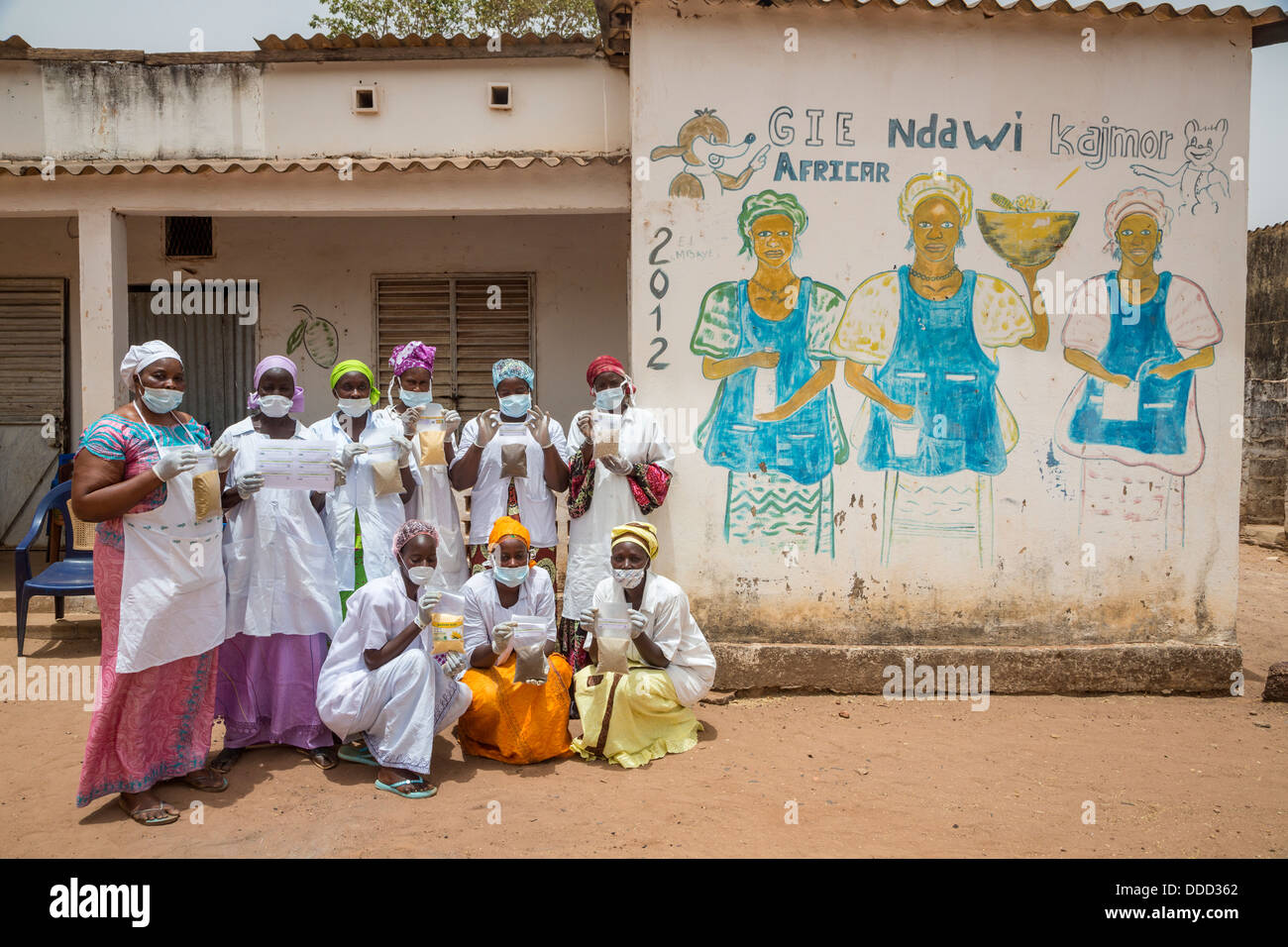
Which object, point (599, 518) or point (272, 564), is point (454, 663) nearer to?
point (272, 564)

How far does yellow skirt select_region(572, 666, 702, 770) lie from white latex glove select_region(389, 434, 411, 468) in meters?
1.46

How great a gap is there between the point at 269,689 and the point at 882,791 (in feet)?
9.97

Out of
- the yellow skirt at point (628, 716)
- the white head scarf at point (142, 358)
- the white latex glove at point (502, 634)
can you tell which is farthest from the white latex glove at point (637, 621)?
the white head scarf at point (142, 358)

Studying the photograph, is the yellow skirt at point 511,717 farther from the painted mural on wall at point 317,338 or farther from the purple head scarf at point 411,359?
the painted mural on wall at point 317,338

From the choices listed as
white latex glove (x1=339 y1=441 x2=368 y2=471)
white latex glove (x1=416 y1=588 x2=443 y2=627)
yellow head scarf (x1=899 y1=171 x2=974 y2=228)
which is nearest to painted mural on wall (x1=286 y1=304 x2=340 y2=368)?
white latex glove (x1=339 y1=441 x2=368 y2=471)

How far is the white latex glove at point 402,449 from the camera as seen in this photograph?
480 cm

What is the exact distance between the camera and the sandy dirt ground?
3742 millimetres

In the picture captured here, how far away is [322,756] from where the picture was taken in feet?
14.7

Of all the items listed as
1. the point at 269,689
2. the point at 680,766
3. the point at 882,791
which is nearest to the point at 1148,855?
the point at 882,791

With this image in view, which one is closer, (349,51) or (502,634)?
(502,634)

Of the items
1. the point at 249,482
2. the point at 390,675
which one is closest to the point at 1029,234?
the point at 390,675

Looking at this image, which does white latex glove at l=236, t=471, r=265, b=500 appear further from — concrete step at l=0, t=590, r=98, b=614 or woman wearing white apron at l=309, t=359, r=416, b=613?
concrete step at l=0, t=590, r=98, b=614

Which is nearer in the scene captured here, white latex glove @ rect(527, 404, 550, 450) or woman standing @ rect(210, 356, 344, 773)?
woman standing @ rect(210, 356, 344, 773)

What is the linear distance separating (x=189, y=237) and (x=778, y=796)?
314 inches
